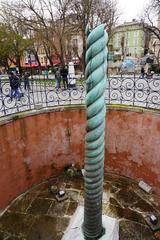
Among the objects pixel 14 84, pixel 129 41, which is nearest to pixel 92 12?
pixel 14 84

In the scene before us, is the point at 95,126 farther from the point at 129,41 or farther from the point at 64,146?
the point at 129,41

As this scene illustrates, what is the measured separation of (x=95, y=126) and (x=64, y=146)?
17.8 ft

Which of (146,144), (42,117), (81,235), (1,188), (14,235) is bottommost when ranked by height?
(14,235)

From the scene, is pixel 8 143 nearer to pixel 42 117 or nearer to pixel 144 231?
pixel 42 117

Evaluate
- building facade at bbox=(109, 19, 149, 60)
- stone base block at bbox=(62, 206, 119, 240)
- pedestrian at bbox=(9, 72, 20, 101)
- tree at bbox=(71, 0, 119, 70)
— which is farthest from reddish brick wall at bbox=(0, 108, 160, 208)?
building facade at bbox=(109, 19, 149, 60)

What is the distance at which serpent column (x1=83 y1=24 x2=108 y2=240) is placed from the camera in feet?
5.36

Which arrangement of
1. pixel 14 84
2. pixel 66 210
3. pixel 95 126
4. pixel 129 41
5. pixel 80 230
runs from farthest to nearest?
pixel 129 41
pixel 14 84
pixel 66 210
pixel 80 230
pixel 95 126

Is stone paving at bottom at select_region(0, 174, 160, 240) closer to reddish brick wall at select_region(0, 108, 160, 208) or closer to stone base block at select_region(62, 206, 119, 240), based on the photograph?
reddish brick wall at select_region(0, 108, 160, 208)

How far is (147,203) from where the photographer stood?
6.00m

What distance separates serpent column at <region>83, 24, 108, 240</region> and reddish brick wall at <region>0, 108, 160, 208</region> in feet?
14.1

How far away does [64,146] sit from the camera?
710 centimetres

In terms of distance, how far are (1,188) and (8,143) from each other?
1358 millimetres

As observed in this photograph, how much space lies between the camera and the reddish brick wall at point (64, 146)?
19.6ft

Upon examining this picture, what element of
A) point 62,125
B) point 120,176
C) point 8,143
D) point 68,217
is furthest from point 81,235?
point 120,176
